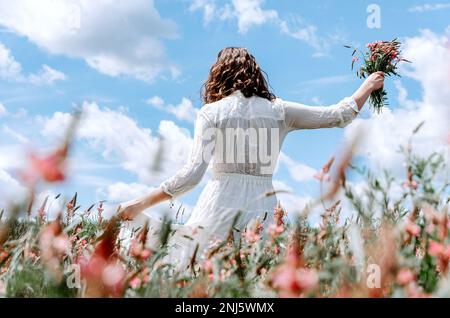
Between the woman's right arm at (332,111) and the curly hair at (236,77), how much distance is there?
0.60ft

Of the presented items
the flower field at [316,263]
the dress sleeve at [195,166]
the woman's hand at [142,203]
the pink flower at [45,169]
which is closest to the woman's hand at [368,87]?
the dress sleeve at [195,166]

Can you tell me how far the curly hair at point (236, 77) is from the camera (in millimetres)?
3768

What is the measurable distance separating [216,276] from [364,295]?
39 centimetres

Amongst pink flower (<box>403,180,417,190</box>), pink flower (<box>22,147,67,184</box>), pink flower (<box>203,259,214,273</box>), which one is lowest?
pink flower (<box>203,259,214,273</box>)

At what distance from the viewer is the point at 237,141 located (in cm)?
359

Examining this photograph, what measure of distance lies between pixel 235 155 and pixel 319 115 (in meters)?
0.62

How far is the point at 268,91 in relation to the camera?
384 centimetres

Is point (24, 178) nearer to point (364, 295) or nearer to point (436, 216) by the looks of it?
point (364, 295)

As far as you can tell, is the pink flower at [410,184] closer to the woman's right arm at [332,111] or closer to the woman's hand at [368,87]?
the woman's right arm at [332,111]

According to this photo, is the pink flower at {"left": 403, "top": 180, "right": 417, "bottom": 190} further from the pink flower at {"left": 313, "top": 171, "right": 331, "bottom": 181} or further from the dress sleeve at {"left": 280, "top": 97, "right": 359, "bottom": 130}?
the dress sleeve at {"left": 280, "top": 97, "right": 359, "bottom": 130}

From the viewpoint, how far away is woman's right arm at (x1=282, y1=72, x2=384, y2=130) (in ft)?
12.3

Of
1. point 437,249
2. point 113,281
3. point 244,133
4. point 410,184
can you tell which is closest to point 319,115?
point 244,133

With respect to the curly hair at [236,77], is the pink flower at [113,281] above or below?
below

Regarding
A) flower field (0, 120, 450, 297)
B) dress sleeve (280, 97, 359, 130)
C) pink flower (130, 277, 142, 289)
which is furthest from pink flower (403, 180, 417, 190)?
dress sleeve (280, 97, 359, 130)
